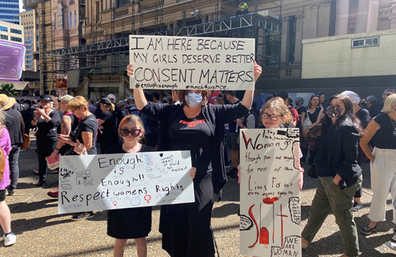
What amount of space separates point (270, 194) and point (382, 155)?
190 centimetres

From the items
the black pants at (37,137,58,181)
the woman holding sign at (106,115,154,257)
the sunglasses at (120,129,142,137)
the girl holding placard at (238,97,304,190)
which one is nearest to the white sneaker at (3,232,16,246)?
the woman holding sign at (106,115,154,257)

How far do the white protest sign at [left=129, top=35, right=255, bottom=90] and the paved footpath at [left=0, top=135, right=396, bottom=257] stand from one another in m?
1.91

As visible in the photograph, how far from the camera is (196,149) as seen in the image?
244 centimetres

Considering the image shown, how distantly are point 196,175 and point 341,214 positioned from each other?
158 cm

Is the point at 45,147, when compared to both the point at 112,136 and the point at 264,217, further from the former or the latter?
the point at 264,217

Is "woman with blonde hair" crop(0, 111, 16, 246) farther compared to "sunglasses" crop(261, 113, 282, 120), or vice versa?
"woman with blonde hair" crop(0, 111, 16, 246)

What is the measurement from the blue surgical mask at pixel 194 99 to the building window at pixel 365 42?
1339 cm

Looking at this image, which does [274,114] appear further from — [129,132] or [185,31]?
[185,31]

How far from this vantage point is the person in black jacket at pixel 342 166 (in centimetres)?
271

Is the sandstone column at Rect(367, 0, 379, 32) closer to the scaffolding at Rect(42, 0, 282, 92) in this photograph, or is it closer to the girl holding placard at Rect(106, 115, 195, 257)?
the scaffolding at Rect(42, 0, 282, 92)

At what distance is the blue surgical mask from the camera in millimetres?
2501

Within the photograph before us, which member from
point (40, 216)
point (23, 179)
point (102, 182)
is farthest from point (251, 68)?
point (23, 179)

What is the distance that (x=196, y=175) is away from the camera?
246cm

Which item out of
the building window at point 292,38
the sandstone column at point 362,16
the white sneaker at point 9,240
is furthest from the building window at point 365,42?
the white sneaker at point 9,240
